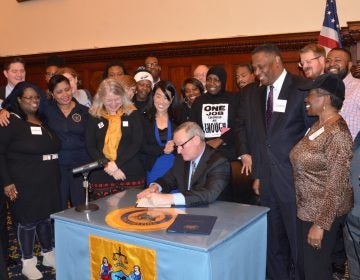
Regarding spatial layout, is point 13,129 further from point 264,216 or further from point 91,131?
point 264,216

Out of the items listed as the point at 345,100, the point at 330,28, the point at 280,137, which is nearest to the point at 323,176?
the point at 280,137

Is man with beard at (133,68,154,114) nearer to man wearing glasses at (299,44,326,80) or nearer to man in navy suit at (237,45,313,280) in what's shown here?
man in navy suit at (237,45,313,280)

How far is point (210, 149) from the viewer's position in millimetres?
2994

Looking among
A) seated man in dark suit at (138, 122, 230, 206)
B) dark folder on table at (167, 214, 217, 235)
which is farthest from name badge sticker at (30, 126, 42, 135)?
dark folder on table at (167, 214, 217, 235)

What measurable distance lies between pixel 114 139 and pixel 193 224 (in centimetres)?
155

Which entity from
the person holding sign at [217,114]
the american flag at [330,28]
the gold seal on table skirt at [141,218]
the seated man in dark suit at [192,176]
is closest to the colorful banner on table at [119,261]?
the gold seal on table skirt at [141,218]

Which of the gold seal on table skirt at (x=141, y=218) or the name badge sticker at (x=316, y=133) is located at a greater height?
the name badge sticker at (x=316, y=133)

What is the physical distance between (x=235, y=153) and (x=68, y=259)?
184 centimetres

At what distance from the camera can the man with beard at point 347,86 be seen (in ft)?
11.1

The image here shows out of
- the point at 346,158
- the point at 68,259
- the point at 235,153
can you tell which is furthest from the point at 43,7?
the point at 346,158

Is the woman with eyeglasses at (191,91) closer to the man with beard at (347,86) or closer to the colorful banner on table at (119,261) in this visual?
the man with beard at (347,86)

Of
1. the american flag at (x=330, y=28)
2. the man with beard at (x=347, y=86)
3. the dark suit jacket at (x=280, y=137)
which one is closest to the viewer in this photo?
the dark suit jacket at (x=280, y=137)

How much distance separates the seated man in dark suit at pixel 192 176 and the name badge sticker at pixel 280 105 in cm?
56

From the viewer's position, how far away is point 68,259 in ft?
8.60
